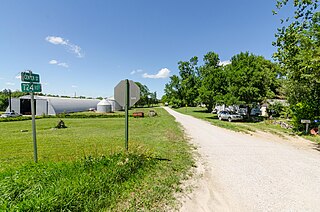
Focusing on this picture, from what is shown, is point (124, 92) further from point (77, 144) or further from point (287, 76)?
point (287, 76)

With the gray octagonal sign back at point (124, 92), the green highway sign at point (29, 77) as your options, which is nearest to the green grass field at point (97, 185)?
the gray octagonal sign back at point (124, 92)

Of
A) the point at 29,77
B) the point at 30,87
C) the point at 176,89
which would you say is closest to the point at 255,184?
the point at 30,87

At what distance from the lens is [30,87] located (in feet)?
15.1

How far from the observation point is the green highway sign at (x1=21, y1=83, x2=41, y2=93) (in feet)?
14.8

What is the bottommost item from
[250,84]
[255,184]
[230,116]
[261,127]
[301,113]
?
[261,127]

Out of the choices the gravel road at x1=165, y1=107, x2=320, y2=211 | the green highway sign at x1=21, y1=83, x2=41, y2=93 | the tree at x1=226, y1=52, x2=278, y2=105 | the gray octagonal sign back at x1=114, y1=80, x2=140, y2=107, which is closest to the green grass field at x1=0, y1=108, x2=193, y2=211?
the gravel road at x1=165, y1=107, x2=320, y2=211

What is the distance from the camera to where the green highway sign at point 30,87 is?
451 cm

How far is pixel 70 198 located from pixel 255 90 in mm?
22096

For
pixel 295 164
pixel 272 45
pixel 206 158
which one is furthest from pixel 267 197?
pixel 272 45

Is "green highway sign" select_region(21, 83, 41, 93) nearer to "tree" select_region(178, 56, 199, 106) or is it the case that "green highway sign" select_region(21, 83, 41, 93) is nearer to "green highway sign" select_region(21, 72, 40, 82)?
"green highway sign" select_region(21, 72, 40, 82)

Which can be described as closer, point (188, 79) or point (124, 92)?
point (124, 92)

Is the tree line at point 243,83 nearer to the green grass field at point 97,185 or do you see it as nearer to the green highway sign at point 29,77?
the green grass field at point 97,185

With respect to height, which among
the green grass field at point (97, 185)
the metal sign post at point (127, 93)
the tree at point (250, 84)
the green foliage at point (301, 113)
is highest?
the tree at point (250, 84)

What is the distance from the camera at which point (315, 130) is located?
481 inches
